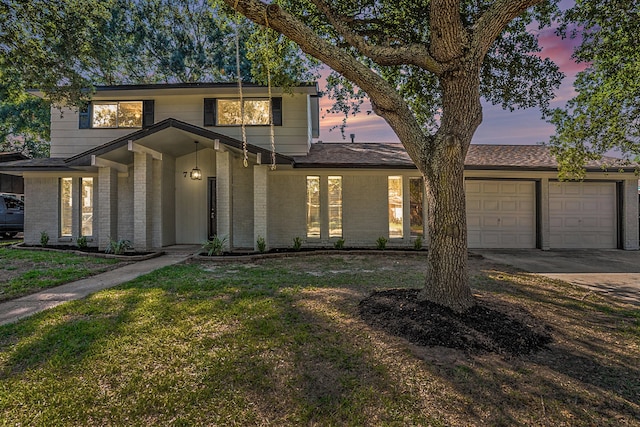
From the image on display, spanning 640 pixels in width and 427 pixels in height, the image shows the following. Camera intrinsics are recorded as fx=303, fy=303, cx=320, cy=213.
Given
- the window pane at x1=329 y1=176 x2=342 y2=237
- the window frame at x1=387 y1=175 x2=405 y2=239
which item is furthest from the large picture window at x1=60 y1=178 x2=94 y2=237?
the window frame at x1=387 y1=175 x2=405 y2=239

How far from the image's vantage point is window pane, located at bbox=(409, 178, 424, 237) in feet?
34.6

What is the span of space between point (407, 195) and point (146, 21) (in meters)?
18.9

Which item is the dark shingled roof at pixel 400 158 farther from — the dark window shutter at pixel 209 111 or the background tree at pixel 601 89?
the dark window shutter at pixel 209 111

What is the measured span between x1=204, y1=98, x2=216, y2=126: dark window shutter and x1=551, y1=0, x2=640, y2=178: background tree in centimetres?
1024

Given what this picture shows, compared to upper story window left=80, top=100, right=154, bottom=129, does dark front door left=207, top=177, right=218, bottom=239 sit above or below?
below

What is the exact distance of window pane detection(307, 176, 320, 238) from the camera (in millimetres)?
10484

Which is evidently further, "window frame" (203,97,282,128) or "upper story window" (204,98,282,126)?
"upper story window" (204,98,282,126)

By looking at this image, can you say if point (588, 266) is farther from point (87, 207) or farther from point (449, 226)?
point (87, 207)

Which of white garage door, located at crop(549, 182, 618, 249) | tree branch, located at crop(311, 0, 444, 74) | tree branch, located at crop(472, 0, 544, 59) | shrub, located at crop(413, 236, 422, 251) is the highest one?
tree branch, located at crop(472, 0, 544, 59)

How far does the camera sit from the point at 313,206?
10531mm

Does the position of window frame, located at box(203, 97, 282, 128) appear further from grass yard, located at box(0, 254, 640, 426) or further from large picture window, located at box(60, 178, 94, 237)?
grass yard, located at box(0, 254, 640, 426)

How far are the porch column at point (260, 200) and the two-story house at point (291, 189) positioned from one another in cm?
101

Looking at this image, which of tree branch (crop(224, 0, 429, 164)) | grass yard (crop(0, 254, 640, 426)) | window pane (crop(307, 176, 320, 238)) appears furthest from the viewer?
window pane (crop(307, 176, 320, 238))

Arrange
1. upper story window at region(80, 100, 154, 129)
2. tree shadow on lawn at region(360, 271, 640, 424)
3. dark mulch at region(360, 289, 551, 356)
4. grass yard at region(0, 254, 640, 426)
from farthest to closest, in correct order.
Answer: upper story window at region(80, 100, 154, 129) → dark mulch at region(360, 289, 551, 356) → tree shadow on lawn at region(360, 271, 640, 424) → grass yard at region(0, 254, 640, 426)
